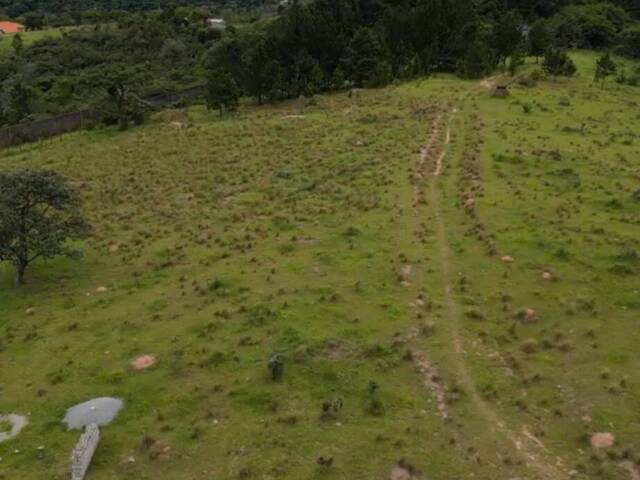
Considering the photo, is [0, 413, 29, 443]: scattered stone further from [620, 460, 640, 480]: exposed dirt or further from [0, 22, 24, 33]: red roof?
[0, 22, 24, 33]: red roof

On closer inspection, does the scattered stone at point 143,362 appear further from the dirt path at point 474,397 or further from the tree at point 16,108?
the tree at point 16,108

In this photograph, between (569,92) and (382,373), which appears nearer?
(382,373)

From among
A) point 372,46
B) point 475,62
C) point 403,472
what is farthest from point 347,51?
point 403,472

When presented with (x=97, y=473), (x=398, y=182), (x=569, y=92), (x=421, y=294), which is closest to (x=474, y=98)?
(x=569, y=92)

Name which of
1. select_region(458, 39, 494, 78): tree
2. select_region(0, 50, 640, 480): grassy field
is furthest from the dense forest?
select_region(0, 50, 640, 480): grassy field

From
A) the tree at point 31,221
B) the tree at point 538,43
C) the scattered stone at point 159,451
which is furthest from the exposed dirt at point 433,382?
the tree at point 538,43

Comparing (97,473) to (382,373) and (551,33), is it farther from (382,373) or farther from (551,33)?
(551,33)
